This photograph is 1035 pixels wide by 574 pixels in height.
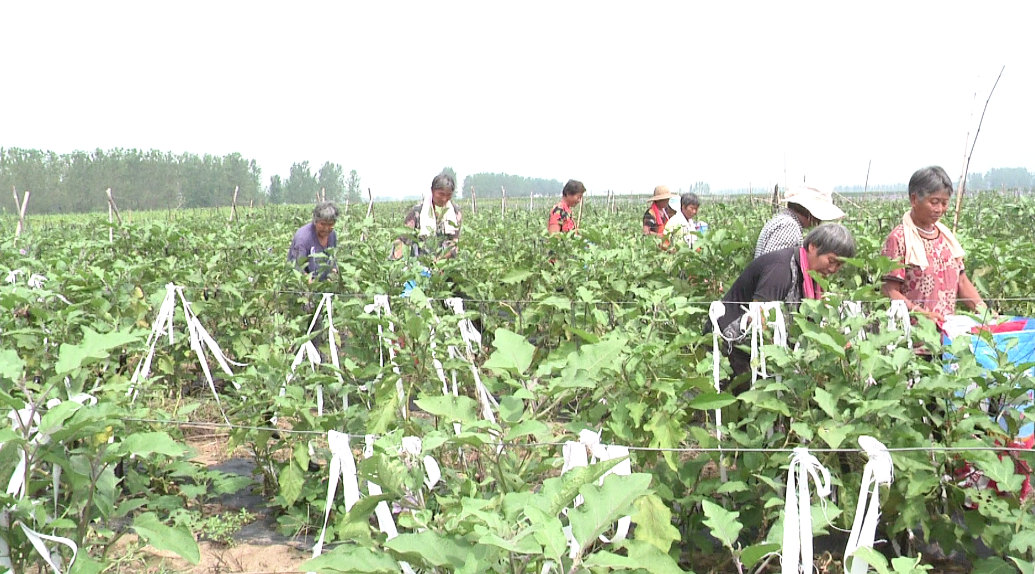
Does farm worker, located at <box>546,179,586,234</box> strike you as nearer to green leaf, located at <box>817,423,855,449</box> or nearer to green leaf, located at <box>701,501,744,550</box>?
green leaf, located at <box>817,423,855,449</box>

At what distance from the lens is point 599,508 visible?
1409mm

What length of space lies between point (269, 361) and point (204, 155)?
9059cm

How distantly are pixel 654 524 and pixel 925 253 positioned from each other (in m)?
2.07

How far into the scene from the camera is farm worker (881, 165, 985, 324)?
341cm

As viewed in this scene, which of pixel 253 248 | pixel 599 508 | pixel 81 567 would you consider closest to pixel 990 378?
pixel 599 508

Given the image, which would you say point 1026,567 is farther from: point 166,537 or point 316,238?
point 316,238

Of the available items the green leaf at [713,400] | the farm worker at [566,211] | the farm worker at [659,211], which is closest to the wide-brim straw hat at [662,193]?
the farm worker at [659,211]

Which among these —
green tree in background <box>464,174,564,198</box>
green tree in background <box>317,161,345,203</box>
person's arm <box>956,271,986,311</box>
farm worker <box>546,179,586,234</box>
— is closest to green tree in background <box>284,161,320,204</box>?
green tree in background <box>317,161,345,203</box>

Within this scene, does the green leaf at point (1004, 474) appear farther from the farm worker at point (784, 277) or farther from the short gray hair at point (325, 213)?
the short gray hair at point (325, 213)

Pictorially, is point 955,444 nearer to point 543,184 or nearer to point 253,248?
point 253,248

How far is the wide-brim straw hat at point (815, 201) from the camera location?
370cm

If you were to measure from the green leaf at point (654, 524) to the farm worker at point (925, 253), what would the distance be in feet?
6.09

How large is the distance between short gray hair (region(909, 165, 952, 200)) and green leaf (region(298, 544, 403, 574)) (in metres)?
2.71

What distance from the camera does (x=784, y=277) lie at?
10.5 feet
